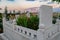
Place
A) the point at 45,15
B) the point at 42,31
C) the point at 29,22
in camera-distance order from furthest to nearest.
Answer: the point at 29,22 < the point at 45,15 < the point at 42,31

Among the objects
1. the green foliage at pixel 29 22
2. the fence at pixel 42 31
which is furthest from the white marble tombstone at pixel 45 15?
the green foliage at pixel 29 22

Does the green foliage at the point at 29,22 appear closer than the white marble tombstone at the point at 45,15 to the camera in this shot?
No

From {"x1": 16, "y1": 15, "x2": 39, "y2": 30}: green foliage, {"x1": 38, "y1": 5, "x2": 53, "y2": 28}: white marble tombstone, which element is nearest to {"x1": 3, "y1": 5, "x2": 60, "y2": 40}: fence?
{"x1": 38, "y1": 5, "x2": 53, "y2": 28}: white marble tombstone

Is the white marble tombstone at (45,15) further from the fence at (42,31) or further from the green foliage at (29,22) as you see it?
the green foliage at (29,22)

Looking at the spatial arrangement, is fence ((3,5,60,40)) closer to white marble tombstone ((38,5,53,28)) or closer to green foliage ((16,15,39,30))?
white marble tombstone ((38,5,53,28))

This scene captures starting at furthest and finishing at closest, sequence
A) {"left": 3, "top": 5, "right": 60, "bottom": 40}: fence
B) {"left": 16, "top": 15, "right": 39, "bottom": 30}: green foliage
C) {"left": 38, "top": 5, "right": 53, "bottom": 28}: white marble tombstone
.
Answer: {"left": 16, "top": 15, "right": 39, "bottom": 30}: green foliage → {"left": 38, "top": 5, "right": 53, "bottom": 28}: white marble tombstone → {"left": 3, "top": 5, "right": 60, "bottom": 40}: fence

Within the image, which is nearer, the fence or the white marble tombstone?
the fence

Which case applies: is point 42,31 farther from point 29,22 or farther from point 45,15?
point 29,22

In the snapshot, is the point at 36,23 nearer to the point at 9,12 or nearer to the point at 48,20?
the point at 48,20

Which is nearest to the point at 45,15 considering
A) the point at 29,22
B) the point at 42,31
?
the point at 42,31

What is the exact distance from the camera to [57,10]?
1184 centimetres

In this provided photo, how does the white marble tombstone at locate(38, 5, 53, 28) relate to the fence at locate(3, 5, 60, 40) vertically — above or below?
above

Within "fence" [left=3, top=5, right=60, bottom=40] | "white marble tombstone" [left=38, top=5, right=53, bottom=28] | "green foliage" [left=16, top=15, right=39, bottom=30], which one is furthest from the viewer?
"green foliage" [left=16, top=15, right=39, bottom=30]

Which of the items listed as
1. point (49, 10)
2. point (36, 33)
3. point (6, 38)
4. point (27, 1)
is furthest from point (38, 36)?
point (27, 1)
